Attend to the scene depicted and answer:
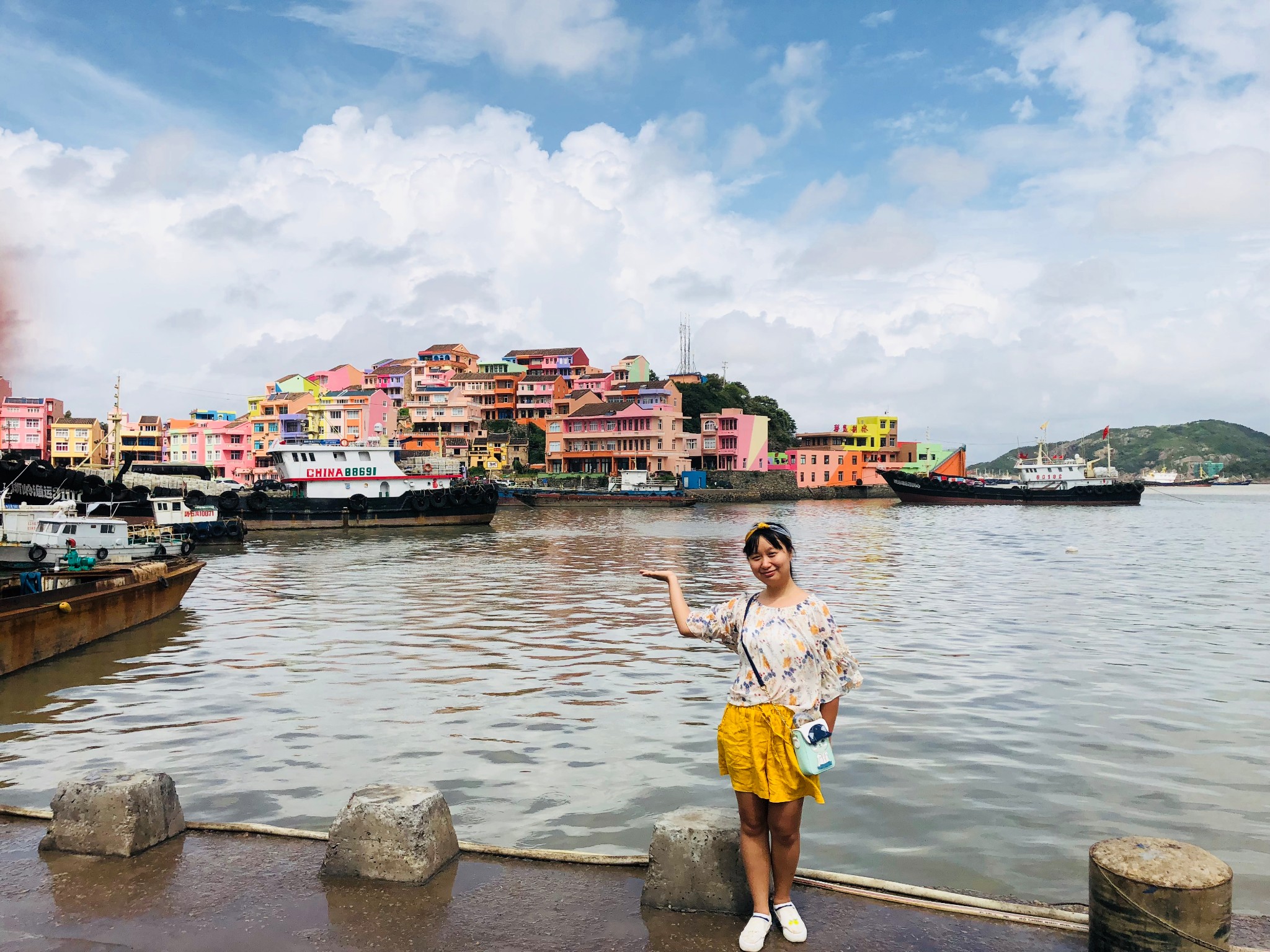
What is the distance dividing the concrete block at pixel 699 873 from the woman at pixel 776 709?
0.48 ft

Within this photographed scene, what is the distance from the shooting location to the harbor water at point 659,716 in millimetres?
6500

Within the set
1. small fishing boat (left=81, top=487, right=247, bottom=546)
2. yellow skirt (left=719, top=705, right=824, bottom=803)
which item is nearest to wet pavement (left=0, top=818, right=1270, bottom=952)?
yellow skirt (left=719, top=705, right=824, bottom=803)

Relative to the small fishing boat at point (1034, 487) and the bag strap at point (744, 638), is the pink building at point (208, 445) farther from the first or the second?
the bag strap at point (744, 638)

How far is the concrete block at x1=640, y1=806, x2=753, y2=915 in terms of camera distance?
4.16 meters

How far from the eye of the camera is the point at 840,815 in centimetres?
662

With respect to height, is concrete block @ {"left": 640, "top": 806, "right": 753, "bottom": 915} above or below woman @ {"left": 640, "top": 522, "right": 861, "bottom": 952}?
below

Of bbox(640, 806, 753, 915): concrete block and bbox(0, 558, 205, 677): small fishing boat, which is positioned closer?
bbox(640, 806, 753, 915): concrete block

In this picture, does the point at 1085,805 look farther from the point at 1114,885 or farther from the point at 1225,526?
the point at 1225,526

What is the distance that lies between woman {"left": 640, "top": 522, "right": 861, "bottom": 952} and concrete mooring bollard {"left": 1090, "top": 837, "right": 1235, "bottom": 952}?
1168 mm

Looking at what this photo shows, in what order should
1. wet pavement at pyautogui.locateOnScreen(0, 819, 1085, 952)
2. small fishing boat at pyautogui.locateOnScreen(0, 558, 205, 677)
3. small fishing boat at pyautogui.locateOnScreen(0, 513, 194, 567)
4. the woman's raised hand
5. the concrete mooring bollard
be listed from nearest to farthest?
the concrete mooring bollard → wet pavement at pyautogui.locateOnScreen(0, 819, 1085, 952) → the woman's raised hand → small fishing boat at pyautogui.locateOnScreen(0, 558, 205, 677) → small fishing boat at pyautogui.locateOnScreen(0, 513, 194, 567)

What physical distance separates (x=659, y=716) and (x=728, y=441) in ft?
266

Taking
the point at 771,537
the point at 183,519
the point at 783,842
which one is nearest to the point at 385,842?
the point at 783,842

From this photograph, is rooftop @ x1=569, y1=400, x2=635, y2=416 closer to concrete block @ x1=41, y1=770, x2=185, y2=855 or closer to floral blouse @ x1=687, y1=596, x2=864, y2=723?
concrete block @ x1=41, y1=770, x2=185, y2=855

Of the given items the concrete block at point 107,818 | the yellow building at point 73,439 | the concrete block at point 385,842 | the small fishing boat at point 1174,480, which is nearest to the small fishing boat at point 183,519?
the concrete block at point 107,818
